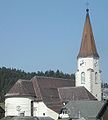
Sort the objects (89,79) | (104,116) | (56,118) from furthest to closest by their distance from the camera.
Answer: (89,79) < (56,118) < (104,116)

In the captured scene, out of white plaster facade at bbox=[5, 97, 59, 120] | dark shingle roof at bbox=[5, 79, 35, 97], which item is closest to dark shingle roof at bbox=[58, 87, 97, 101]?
white plaster facade at bbox=[5, 97, 59, 120]

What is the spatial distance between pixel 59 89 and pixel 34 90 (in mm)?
5681

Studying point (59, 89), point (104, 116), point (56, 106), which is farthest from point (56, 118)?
point (104, 116)

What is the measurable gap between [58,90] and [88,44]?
11.2 m

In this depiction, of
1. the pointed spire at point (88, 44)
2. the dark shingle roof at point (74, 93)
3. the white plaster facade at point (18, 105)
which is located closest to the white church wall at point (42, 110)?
the white plaster facade at point (18, 105)

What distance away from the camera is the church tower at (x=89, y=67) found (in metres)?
87.9

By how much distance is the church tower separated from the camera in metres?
87.9

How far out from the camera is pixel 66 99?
8300cm

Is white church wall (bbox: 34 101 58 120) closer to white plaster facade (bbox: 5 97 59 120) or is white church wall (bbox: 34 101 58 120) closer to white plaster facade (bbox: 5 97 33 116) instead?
white plaster facade (bbox: 5 97 59 120)

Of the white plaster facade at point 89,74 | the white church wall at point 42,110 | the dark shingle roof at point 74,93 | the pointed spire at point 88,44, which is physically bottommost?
the white church wall at point 42,110

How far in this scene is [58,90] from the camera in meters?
85.4

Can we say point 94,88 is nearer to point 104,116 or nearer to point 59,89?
point 59,89

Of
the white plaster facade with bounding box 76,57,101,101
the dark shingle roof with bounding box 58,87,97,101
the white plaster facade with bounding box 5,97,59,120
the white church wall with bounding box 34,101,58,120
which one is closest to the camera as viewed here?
the white church wall with bounding box 34,101,58,120

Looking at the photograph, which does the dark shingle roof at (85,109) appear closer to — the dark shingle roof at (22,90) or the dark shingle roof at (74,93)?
A: the dark shingle roof at (22,90)
